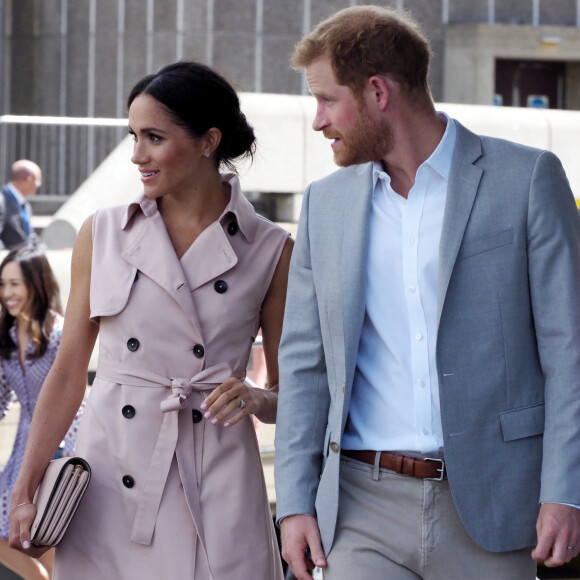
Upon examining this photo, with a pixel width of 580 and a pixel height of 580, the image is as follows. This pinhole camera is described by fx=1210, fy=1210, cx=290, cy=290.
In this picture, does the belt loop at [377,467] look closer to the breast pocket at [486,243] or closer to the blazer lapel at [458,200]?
the blazer lapel at [458,200]

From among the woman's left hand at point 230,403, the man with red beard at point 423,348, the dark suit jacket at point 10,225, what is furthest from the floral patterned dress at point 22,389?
the dark suit jacket at point 10,225

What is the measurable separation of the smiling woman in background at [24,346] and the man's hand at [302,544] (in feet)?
8.72

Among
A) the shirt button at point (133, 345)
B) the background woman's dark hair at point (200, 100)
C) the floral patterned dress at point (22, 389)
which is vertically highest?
the background woman's dark hair at point (200, 100)

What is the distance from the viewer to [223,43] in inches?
806

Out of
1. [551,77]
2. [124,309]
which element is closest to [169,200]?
[124,309]

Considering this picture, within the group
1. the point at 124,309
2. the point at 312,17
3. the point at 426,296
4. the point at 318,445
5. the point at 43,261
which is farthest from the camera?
the point at 312,17

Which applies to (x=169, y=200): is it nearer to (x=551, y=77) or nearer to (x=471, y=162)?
(x=471, y=162)

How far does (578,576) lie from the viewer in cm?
650

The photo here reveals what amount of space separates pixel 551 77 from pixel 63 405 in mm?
20307

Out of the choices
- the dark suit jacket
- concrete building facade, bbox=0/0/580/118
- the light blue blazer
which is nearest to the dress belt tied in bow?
the light blue blazer

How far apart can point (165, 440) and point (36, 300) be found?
113 inches

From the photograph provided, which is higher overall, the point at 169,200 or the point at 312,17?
the point at 312,17

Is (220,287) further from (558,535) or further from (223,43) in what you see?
(223,43)

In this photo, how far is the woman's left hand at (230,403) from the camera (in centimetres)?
329
